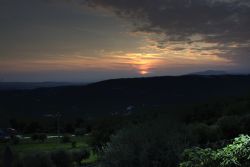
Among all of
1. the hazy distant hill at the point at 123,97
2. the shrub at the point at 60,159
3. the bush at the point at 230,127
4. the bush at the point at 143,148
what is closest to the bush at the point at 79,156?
the shrub at the point at 60,159

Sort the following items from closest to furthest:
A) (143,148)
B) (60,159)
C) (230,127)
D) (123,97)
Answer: (143,148)
(230,127)
(60,159)
(123,97)

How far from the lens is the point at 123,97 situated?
182 metres

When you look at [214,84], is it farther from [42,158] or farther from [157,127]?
[157,127]

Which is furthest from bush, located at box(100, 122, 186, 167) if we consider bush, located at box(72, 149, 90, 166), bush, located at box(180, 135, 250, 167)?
bush, located at box(72, 149, 90, 166)

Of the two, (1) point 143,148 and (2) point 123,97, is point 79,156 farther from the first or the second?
(2) point 123,97

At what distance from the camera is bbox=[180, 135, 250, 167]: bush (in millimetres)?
6367

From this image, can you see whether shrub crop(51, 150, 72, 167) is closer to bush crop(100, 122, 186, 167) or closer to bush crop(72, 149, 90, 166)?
bush crop(72, 149, 90, 166)

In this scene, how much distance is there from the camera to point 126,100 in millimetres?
179625

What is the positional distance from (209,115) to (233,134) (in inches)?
1309

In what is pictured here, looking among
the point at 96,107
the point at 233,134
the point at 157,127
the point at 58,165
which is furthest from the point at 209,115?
the point at 96,107

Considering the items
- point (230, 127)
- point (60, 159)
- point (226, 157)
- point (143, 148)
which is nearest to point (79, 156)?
point (60, 159)

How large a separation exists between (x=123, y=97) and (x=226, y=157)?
17571 centimetres

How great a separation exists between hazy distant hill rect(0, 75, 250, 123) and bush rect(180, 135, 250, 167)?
478ft

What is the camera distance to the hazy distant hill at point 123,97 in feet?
537
